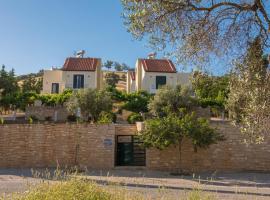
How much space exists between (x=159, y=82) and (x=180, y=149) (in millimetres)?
24486

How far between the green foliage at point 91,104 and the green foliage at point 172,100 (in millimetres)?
3967

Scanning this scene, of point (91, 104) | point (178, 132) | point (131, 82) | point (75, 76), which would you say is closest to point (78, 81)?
point (75, 76)

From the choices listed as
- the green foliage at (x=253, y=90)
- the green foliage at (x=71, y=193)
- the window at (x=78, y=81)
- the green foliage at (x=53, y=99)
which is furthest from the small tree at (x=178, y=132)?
the window at (x=78, y=81)

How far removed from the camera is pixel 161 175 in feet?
58.4

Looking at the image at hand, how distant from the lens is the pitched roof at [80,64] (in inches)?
1683

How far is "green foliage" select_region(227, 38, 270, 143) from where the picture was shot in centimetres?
712

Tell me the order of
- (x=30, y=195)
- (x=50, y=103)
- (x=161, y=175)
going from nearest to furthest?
1. (x=30, y=195)
2. (x=161, y=175)
3. (x=50, y=103)

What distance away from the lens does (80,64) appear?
44000mm

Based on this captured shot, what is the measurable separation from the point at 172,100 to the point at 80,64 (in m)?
16.8

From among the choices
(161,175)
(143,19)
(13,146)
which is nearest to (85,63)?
(13,146)

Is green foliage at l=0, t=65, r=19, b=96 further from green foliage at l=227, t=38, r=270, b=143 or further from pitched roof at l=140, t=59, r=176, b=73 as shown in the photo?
green foliage at l=227, t=38, r=270, b=143

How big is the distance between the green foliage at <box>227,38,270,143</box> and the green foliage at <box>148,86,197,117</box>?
881 inches

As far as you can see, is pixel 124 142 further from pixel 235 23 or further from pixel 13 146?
pixel 235 23

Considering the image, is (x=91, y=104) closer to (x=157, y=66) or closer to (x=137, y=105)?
(x=137, y=105)
